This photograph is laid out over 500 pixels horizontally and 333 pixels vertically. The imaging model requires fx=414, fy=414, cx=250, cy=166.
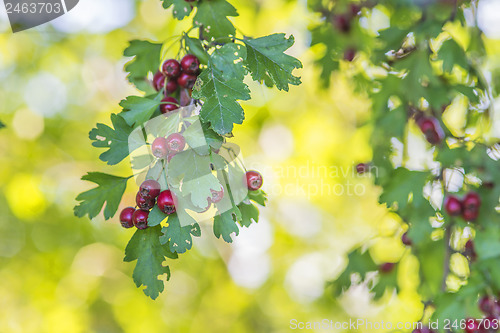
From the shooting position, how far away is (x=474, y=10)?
4.58 ft

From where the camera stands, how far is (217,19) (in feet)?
2.72

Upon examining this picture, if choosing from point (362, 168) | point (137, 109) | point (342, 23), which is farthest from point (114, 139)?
point (342, 23)

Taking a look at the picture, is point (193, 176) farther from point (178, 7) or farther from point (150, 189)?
point (178, 7)

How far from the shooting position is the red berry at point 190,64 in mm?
812

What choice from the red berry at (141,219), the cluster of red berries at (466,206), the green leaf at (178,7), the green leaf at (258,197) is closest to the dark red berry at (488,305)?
the cluster of red berries at (466,206)

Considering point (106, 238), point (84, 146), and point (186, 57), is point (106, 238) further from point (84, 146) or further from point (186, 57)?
point (186, 57)

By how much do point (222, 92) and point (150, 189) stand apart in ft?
0.68

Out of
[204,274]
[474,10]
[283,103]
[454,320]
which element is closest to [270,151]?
[283,103]

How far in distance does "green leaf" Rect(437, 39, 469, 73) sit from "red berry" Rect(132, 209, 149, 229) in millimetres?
1073

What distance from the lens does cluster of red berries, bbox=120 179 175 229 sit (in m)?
0.68

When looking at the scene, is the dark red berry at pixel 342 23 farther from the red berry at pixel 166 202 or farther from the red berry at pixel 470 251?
the red berry at pixel 166 202

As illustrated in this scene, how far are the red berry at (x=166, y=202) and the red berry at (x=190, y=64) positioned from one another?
0.86ft

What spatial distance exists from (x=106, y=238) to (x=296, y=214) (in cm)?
192

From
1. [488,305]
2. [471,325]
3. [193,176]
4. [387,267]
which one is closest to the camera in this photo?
[193,176]
